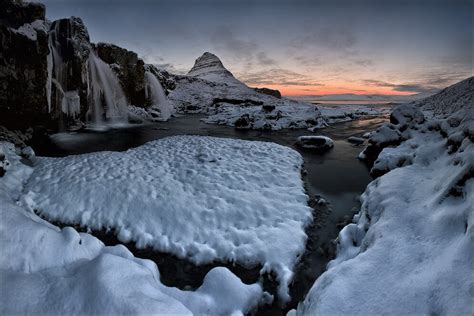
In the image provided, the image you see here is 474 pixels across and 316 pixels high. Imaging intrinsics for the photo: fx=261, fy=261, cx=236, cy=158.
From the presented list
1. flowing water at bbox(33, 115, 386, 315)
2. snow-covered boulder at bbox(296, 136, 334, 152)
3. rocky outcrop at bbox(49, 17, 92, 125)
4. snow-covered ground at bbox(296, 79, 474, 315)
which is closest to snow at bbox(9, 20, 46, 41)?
rocky outcrop at bbox(49, 17, 92, 125)

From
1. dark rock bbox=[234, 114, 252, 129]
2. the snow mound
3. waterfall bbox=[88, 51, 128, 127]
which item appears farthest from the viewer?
dark rock bbox=[234, 114, 252, 129]

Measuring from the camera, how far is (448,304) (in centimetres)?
272

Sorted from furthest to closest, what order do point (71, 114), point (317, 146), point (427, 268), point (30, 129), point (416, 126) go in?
point (71, 114), point (317, 146), point (30, 129), point (416, 126), point (427, 268)

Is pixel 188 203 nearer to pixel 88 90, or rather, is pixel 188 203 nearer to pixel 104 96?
pixel 88 90

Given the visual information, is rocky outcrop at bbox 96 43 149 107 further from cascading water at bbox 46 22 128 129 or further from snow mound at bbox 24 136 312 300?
snow mound at bbox 24 136 312 300

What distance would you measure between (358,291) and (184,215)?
13.2 ft

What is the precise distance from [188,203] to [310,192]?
428 cm

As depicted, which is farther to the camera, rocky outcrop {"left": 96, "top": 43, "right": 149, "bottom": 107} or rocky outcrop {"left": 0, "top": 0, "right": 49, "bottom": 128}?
rocky outcrop {"left": 96, "top": 43, "right": 149, "bottom": 107}

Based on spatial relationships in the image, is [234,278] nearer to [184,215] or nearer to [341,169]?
[184,215]

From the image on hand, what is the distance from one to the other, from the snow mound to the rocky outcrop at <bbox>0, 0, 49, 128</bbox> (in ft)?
17.3

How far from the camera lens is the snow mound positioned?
5434 mm

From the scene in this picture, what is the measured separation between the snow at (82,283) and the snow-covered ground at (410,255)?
52.3 inches

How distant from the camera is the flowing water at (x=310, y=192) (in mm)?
4836

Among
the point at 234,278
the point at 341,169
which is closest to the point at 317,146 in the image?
the point at 341,169
